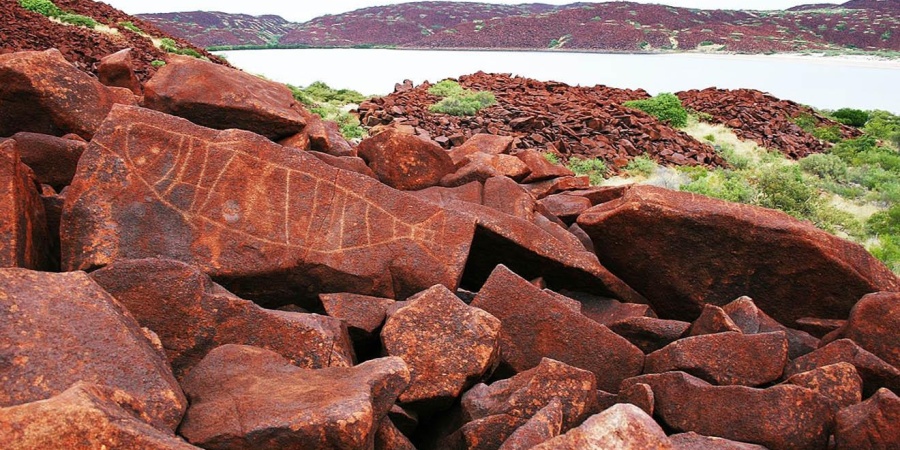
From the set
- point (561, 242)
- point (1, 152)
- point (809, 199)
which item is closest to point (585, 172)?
point (809, 199)

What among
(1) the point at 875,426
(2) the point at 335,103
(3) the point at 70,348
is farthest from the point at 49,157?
(2) the point at 335,103

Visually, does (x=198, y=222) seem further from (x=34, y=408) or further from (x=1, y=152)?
(x=34, y=408)

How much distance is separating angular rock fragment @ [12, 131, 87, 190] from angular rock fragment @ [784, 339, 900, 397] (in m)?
5.26

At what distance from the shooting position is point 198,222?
492cm

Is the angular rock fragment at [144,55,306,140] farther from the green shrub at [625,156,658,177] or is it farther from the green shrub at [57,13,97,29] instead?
the green shrub at [57,13,97,29]

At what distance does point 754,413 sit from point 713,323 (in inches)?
37.5

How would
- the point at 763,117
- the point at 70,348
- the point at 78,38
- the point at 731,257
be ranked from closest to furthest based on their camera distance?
the point at 70,348 → the point at 731,257 → the point at 78,38 → the point at 763,117

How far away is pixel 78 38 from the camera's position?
58.7 ft

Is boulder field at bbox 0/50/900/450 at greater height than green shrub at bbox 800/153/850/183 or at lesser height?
greater

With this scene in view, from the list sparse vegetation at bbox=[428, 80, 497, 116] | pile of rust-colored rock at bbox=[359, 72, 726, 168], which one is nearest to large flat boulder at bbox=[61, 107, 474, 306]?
pile of rust-colored rock at bbox=[359, 72, 726, 168]

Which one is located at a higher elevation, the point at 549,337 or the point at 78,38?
the point at 78,38

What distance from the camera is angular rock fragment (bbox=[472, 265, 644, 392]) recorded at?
4477 mm

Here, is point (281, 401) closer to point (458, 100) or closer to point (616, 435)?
point (616, 435)

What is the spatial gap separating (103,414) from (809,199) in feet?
41.5
